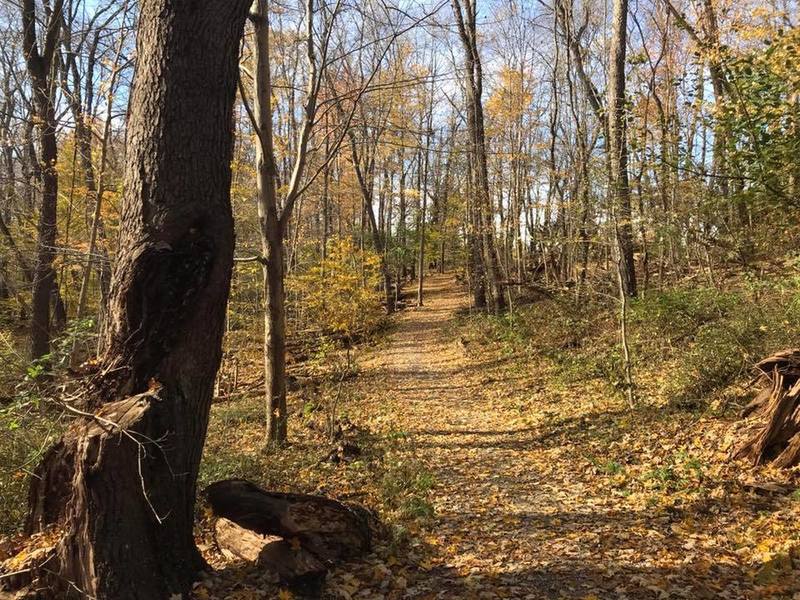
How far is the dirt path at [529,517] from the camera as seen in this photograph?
3906 mm

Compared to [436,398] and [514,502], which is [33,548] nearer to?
[514,502]

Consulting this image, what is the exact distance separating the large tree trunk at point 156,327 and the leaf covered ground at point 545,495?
78cm

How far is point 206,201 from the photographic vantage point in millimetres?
3607

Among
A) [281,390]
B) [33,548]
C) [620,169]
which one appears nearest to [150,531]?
[33,548]

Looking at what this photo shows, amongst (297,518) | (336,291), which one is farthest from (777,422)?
(336,291)

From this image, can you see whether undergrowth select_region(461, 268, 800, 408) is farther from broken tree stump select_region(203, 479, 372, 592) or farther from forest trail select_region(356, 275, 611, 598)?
broken tree stump select_region(203, 479, 372, 592)

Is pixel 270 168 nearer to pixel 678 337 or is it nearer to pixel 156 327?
pixel 156 327

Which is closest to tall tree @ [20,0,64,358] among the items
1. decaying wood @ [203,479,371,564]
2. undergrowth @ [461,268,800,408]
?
decaying wood @ [203,479,371,564]

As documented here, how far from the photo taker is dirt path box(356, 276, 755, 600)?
3906 mm

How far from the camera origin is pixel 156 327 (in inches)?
140

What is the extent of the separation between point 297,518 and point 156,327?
1.93m

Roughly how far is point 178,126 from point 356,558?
12.1 ft

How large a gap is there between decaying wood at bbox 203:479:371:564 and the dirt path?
2.31 feet

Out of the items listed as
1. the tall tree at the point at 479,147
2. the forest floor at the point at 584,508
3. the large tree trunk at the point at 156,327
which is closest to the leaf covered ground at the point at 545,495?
the forest floor at the point at 584,508
